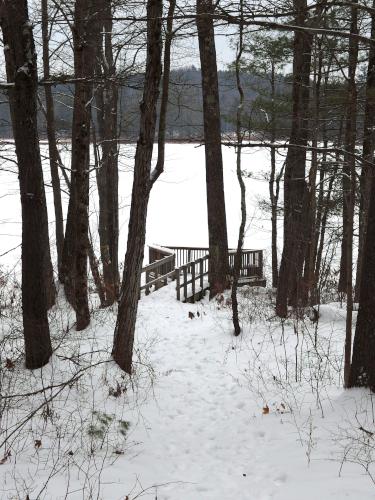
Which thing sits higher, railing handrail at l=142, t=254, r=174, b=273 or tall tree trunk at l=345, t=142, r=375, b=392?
tall tree trunk at l=345, t=142, r=375, b=392

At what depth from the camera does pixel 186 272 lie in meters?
12.3

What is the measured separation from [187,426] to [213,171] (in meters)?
7.61

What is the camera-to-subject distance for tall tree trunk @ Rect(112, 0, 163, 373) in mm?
5157

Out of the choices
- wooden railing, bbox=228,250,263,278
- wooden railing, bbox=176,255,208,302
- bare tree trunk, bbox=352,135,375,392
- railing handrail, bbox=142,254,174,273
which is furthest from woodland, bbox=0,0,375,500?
wooden railing, bbox=228,250,263,278

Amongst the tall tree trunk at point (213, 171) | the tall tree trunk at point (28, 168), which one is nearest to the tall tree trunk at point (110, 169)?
the tall tree trunk at point (213, 171)

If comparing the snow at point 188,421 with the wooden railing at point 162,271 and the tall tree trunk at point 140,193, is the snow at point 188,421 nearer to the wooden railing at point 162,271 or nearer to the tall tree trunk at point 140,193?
the tall tree trunk at point 140,193

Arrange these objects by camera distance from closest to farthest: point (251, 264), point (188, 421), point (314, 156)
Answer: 1. point (188, 421)
2. point (314, 156)
3. point (251, 264)

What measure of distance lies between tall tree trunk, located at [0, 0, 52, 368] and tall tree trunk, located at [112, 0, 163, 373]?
38.3 inches

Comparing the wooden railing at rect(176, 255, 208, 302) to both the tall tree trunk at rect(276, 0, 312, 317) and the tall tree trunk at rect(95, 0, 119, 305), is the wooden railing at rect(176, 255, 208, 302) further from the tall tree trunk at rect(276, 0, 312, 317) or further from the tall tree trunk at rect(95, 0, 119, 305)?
the tall tree trunk at rect(276, 0, 312, 317)

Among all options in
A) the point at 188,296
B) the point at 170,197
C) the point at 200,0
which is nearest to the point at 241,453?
the point at 200,0

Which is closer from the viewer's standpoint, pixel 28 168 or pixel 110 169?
pixel 28 168

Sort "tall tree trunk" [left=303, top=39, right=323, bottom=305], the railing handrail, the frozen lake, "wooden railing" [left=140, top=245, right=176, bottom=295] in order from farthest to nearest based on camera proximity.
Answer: the frozen lake, "wooden railing" [left=140, top=245, right=176, bottom=295], the railing handrail, "tall tree trunk" [left=303, top=39, right=323, bottom=305]

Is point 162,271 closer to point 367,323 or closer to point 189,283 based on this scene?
point 189,283

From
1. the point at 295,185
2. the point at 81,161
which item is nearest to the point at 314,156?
the point at 295,185
